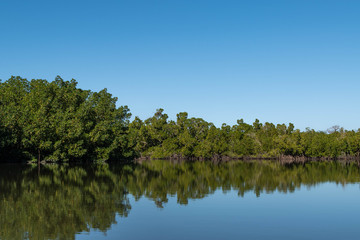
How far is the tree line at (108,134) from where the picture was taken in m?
60.0

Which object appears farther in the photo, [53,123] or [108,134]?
[108,134]

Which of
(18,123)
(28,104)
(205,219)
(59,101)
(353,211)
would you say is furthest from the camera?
(59,101)

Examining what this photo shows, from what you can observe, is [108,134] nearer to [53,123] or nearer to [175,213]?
[53,123]

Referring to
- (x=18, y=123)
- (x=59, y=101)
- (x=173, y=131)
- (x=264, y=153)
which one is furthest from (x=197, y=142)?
(x=18, y=123)

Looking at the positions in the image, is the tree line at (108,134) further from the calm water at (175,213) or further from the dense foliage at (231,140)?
the calm water at (175,213)

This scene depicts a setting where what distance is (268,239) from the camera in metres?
12.3

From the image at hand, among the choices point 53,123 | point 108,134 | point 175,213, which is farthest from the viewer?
point 108,134

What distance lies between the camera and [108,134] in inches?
2773

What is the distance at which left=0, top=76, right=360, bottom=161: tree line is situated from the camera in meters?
60.0

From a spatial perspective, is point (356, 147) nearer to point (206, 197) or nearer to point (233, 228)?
point (206, 197)

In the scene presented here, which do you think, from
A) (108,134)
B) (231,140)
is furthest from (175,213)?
(231,140)

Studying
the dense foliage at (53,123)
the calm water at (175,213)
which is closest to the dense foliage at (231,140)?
the dense foliage at (53,123)

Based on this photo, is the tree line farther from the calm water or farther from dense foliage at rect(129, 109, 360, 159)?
the calm water

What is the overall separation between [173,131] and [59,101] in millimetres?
54924
